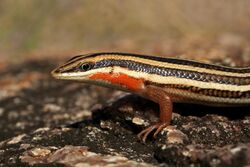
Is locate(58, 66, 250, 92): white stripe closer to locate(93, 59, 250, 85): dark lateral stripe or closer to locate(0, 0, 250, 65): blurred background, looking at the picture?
locate(93, 59, 250, 85): dark lateral stripe

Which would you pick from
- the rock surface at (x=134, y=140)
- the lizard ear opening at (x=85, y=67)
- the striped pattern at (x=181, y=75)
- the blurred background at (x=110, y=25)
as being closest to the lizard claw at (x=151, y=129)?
the rock surface at (x=134, y=140)

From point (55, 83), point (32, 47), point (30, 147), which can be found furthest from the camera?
point (32, 47)

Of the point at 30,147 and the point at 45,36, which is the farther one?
the point at 45,36

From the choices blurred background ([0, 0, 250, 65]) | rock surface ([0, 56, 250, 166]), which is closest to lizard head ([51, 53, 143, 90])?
rock surface ([0, 56, 250, 166])

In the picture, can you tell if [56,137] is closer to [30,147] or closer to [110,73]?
[30,147]

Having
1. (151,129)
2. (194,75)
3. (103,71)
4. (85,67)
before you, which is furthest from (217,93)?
(85,67)

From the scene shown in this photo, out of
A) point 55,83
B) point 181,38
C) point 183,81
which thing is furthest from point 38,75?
point 183,81

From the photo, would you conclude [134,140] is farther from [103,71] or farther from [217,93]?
[217,93]
